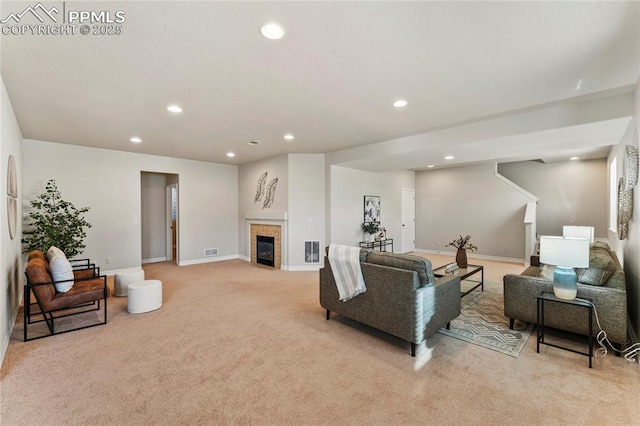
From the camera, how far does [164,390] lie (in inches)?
84.4

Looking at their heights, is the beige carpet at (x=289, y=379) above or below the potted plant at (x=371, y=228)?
below

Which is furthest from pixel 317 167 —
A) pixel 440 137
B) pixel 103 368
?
pixel 103 368

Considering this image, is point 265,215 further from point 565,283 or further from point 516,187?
point 516,187

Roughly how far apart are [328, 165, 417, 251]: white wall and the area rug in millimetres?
2987

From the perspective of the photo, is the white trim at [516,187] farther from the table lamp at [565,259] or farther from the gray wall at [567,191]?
the table lamp at [565,259]

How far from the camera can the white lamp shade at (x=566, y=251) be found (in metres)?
2.53

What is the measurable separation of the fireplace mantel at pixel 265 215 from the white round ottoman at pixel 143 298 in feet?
9.57

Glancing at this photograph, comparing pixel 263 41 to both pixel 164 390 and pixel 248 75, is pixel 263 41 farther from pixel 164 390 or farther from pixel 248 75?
pixel 164 390

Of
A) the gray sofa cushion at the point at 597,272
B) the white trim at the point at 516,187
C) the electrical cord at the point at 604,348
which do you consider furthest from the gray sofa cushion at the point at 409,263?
the white trim at the point at 516,187

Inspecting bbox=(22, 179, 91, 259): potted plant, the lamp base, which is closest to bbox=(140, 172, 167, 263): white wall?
bbox=(22, 179, 91, 259): potted plant

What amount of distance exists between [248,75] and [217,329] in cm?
266

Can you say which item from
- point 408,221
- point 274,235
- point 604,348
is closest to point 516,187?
point 408,221

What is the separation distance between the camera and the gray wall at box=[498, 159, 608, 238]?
656 centimetres

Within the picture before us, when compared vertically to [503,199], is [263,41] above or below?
above
